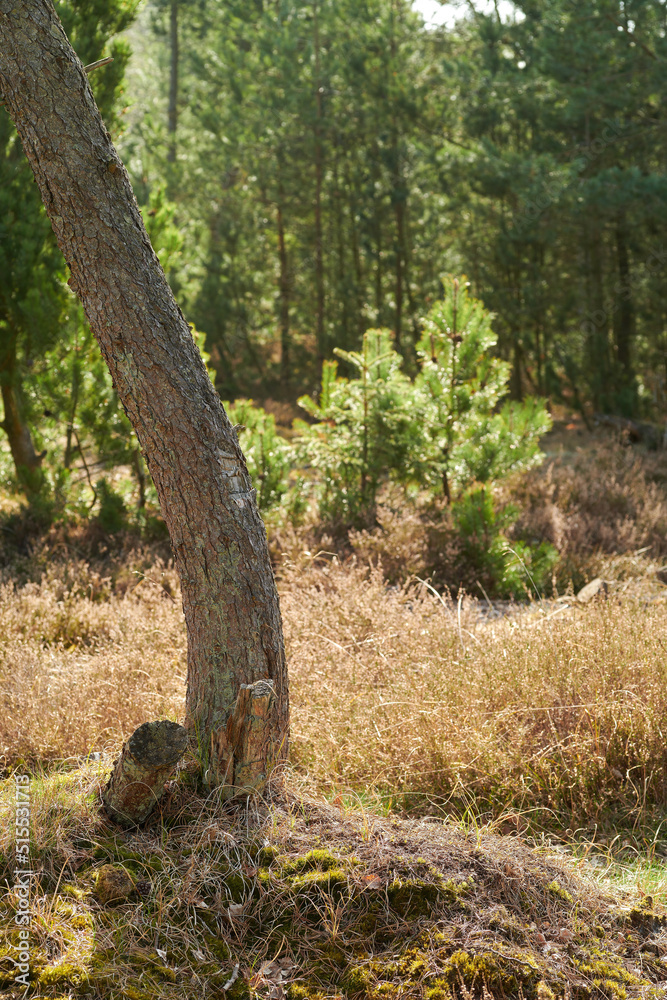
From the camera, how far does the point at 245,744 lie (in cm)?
258

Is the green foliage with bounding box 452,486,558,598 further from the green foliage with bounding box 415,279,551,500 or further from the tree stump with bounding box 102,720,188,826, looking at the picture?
the tree stump with bounding box 102,720,188,826

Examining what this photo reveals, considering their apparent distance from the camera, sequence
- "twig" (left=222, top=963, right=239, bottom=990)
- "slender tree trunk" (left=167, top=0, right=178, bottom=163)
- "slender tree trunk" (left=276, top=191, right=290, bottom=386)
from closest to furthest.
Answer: "twig" (left=222, top=963, right=239, bottom=990)
"slender tree trunk" (left=276, top=191, right=290, bottom=386)
"slender tree trunk" (left=167, top=0, right=178, bottom=163)

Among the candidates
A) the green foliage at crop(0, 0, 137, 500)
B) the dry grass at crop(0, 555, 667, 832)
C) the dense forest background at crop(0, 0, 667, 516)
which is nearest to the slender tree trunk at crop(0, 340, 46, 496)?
the green foliage at crop(0, 0, 137, 500)

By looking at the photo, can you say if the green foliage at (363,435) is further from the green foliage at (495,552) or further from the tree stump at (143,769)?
the tree stump at (143,769)

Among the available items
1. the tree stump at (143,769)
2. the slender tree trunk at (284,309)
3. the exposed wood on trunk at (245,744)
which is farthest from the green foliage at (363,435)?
the slender tree trunk at (284,309)

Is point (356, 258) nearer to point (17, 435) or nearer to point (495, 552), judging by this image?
point (17, 435)

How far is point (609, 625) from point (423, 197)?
Result: 41.0 feet

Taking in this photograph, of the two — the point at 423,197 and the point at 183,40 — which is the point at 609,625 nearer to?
the point at 423,197

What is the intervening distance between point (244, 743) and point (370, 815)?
53cm

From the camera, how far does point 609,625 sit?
3.53 meters

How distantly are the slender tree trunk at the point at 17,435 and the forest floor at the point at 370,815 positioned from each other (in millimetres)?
2256

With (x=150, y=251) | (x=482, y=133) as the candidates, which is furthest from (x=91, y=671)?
(x=482, y=133)

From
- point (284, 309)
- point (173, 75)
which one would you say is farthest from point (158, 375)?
point (173, 75)

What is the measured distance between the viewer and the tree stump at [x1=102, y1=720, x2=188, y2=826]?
234 centimetres
